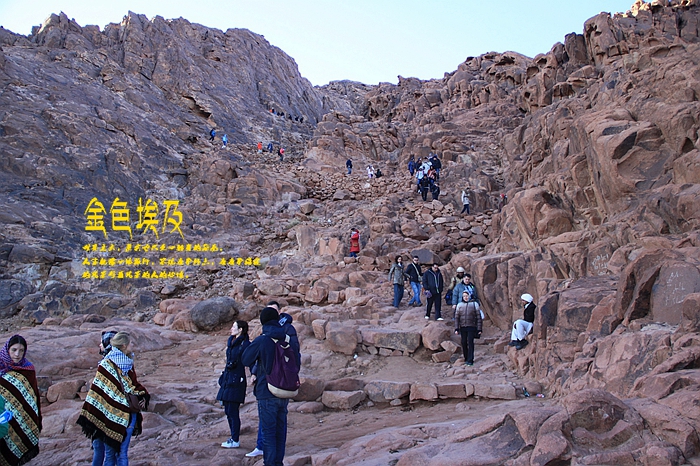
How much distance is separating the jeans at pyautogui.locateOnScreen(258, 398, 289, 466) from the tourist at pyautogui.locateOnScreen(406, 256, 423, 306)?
809 cm

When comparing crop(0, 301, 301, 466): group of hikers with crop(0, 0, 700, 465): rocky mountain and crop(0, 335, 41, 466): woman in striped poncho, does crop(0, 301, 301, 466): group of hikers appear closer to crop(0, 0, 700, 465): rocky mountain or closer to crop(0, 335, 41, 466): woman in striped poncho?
crop(0, 335, 41, 466): woman in striped poncho

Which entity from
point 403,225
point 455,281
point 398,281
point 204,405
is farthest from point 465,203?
point 204,405

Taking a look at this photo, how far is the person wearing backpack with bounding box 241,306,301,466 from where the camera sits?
4.64 metres

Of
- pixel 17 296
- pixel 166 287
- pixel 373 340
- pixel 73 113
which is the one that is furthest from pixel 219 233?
pixel 373 340

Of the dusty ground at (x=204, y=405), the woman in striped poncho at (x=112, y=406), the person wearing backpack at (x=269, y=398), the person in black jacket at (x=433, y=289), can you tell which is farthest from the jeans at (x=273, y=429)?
the person in black jacket at (x=433, y=289)

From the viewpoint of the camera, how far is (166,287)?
58.9ft

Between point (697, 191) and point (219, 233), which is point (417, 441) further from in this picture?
point (219, 233)

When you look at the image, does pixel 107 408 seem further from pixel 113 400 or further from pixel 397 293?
pixel 397 293

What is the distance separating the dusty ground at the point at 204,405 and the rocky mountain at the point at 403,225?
96 millimetres

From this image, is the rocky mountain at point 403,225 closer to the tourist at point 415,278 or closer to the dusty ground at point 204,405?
the dusty ground at point 204,405

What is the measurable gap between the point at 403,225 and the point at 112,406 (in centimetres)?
1387

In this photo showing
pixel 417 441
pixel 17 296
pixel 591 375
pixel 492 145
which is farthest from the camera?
pixel 492 145

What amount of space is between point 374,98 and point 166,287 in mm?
29899

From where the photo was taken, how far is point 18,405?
14.0 feet
